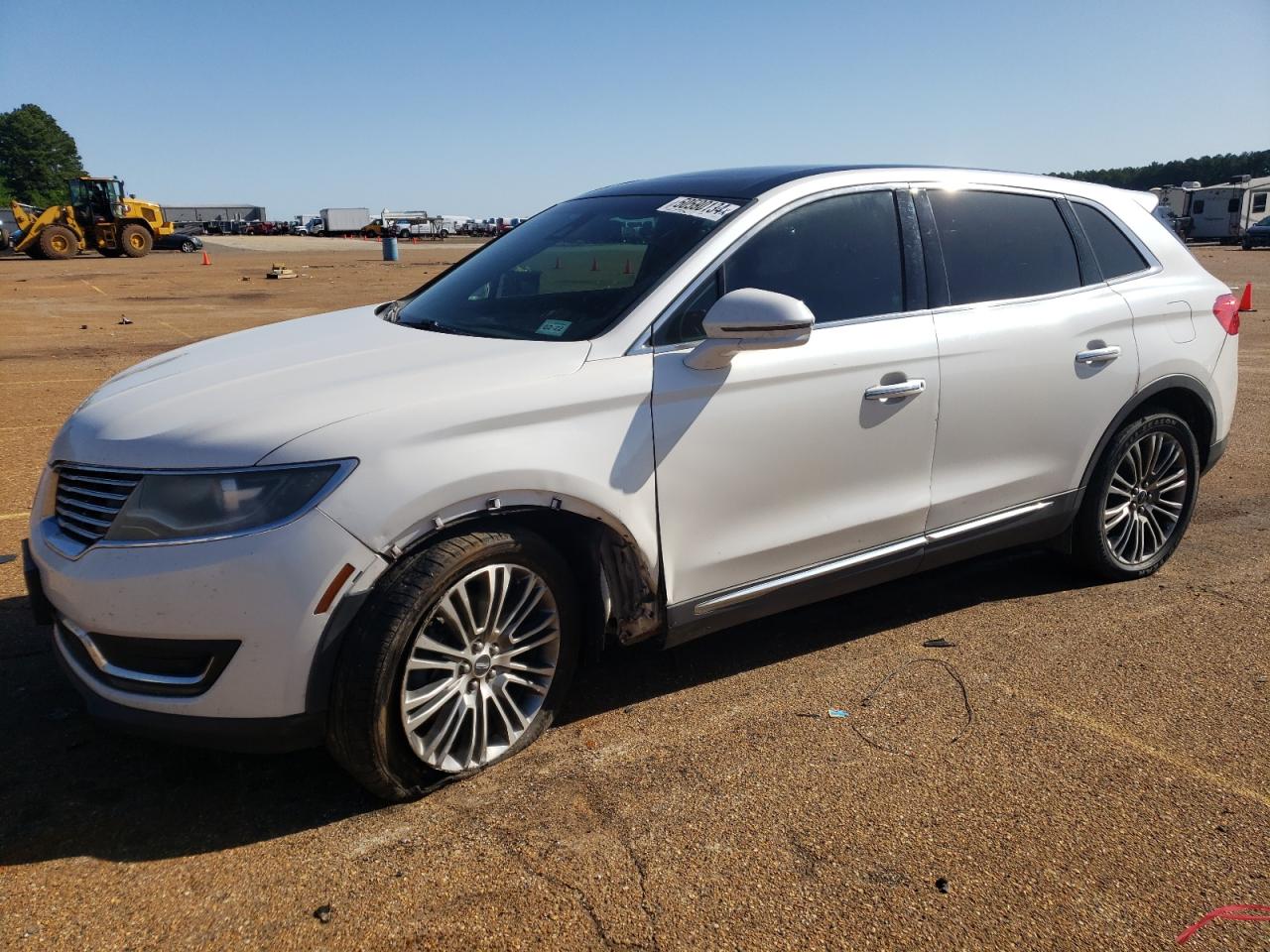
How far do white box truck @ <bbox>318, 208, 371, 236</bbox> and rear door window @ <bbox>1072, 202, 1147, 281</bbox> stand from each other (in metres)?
92.0

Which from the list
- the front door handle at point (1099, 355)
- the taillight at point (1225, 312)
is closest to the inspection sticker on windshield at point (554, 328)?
the front door handle at point (1099, 355)

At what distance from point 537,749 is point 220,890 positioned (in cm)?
101

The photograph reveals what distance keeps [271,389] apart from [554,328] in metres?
0.92

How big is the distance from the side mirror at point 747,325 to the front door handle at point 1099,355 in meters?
1.62

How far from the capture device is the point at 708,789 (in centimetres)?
299

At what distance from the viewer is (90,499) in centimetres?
280

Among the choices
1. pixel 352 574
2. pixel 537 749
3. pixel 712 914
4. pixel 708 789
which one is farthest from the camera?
pixel 537 749

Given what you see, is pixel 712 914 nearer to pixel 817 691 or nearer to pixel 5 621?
pixel 817 691

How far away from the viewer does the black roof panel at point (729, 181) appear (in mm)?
3658

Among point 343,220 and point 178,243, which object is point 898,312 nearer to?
point 178,243

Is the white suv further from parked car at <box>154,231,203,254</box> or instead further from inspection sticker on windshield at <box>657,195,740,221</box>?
parked car at <box>154,231,203,254</box>

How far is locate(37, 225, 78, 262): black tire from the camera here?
121ft

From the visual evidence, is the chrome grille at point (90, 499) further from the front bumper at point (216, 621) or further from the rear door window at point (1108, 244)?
the rear door window at point (1108, 244)

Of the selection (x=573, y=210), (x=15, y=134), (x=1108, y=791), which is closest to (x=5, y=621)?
(x=573, y=210)
